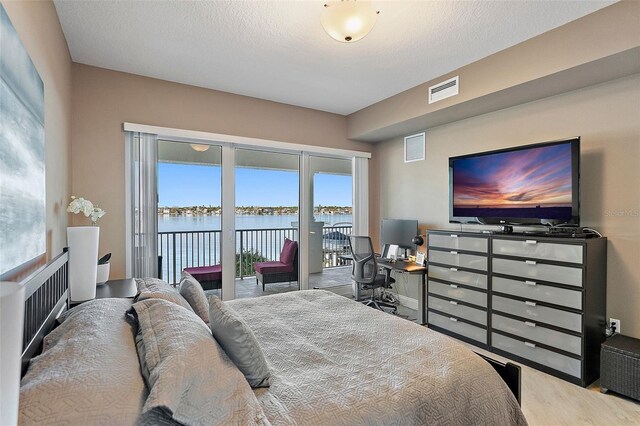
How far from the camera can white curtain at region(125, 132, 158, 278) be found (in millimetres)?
3436

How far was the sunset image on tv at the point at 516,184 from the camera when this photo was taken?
2.83m

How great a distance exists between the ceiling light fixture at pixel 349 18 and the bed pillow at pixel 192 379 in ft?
6.27

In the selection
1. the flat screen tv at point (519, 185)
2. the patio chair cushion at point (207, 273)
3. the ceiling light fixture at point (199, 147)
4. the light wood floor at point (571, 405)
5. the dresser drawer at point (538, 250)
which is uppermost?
the ceiling light fixture at point (199, 147)

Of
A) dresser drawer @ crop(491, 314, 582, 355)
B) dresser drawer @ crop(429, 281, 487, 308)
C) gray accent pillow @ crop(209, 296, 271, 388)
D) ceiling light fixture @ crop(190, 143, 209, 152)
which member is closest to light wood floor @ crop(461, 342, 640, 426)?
dresser drawer @ crop(491, 314, 582, 355)

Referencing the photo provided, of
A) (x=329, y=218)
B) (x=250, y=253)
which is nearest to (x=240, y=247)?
(x=250, y=253)

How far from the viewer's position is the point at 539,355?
280cm

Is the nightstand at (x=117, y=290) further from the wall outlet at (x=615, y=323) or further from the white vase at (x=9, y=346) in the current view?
the wall outlet at (x=615, y=323)

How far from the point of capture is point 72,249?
2205 mm

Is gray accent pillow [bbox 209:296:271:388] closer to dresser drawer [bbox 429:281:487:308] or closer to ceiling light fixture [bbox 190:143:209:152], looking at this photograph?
dresser drawer [bbox 429:281:487:308]

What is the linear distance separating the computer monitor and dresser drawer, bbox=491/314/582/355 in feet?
4.80

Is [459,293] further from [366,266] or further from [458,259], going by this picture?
[366,266]

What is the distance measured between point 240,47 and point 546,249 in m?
3.20

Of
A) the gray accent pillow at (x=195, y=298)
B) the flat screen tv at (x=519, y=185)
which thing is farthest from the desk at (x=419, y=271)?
the gray accent pillow at (x=195, y=298)

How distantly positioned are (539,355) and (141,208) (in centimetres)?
410
